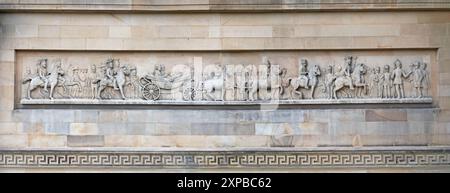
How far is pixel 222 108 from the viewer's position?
906cm

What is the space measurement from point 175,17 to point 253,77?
1305mm

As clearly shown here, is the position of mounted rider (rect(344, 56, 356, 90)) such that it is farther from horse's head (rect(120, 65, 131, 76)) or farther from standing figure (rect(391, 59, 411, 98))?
horse's head (rect(120, 65, 131, 76))

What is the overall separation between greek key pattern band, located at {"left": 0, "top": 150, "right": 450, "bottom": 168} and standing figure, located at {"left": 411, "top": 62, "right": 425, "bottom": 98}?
77 centimetres

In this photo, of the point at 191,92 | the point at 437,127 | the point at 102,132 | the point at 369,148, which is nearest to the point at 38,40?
the point at 102,132

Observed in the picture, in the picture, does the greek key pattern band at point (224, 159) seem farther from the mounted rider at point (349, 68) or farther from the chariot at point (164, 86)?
the mounted rider at point (349, 68)

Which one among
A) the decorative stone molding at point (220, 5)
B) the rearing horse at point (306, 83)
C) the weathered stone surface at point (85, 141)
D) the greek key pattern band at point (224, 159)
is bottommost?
the greek key pattern band at point (224, 159)

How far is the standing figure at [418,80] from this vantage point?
8.99 meters

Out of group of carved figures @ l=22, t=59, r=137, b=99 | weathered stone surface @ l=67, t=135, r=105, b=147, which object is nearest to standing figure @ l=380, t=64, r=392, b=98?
group of carved figures @ l=22, t=59, r=137, b=99

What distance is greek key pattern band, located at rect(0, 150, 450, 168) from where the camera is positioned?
884cm

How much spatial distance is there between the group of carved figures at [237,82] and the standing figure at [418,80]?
0.03 m

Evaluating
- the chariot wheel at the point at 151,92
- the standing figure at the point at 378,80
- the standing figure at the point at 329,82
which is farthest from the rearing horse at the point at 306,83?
the chariot wheel at the point at 151,92
